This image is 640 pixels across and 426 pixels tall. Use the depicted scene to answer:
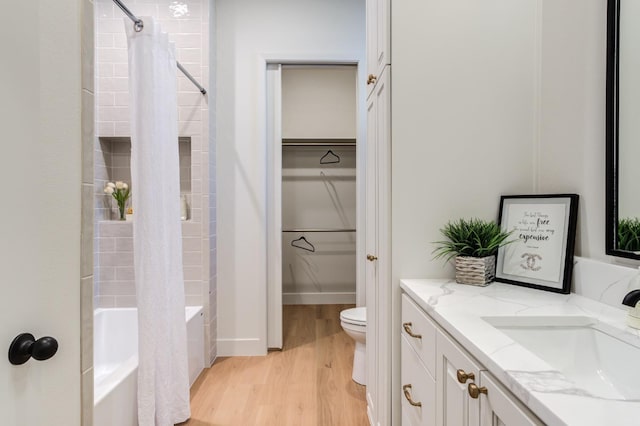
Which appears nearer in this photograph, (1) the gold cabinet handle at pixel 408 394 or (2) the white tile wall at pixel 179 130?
(1) the gold cabinet handle at pixel 408 394

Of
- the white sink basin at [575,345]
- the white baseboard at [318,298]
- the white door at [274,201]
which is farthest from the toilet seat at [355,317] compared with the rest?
the white baseboard at [318,298]

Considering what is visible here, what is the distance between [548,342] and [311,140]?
3.32 meters

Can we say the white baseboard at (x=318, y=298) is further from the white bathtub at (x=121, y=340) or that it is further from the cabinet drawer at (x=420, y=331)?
the cabinet drawer at (x=420, y=331)

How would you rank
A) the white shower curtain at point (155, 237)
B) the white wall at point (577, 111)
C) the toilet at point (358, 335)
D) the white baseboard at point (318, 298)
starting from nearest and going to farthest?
the white wall at point (577, 111)
the white shower curtain at point (155, 237)
the toilet at point (358, 335)
the white baseboard at point (318, 298)

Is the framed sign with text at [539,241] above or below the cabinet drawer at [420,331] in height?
above

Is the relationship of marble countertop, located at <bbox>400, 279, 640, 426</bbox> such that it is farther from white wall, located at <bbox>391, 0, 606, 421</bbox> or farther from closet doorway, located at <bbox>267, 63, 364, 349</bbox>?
closet doorway, located at <bbox>267, 63, 364, 349</bbox>

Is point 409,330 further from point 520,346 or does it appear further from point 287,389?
point 287,389

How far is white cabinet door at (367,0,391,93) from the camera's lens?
140 centimetres

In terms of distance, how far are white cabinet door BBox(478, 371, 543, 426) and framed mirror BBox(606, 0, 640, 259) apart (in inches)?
25.2

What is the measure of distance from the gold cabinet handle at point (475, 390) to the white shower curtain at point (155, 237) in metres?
1.46

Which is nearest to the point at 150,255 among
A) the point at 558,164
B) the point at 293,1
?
the point at 558,164

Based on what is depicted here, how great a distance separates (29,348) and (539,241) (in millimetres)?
1511

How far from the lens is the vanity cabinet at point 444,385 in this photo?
0.67 metres

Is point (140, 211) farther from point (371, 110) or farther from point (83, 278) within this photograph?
point (371, 110)
